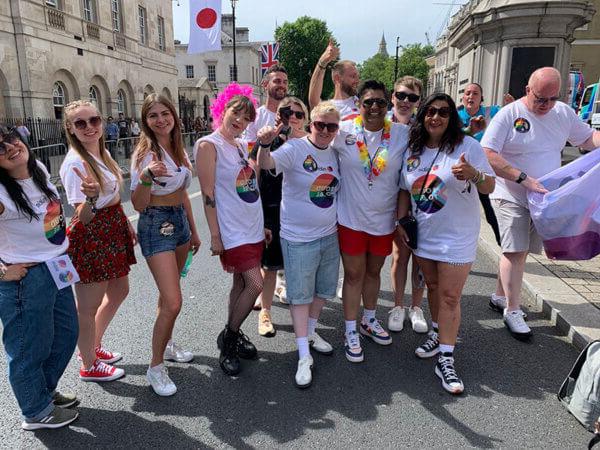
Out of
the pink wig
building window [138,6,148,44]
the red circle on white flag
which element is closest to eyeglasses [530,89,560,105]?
the pink wig

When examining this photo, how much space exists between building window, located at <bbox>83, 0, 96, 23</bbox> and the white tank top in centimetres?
2400

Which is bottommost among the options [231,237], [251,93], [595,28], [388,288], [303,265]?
[388,288]

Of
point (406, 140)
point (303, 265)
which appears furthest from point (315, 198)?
point (406, 140)

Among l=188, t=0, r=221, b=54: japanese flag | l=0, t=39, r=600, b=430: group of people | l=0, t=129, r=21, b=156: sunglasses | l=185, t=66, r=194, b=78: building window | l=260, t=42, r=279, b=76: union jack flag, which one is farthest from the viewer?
l=185, t=66, r=194, b=78: building window

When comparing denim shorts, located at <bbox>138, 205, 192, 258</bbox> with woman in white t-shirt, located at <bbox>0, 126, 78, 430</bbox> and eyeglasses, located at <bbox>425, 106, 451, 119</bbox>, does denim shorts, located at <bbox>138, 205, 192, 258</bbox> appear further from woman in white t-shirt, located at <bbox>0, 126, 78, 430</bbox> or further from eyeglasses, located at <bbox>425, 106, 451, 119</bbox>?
eyeglasses, located at <bbox>425, 106, 451, 119</bbox>

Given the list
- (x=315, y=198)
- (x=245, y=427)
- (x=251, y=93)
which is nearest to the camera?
(x=245, y=427)

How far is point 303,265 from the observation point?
335cm

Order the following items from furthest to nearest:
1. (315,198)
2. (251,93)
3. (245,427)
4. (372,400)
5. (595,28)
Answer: (595,28) → (251,93) → (315,198) → (372,400) → (245,427)

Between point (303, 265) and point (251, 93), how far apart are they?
1.48 meters

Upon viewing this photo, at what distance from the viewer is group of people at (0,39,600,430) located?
8.49ft

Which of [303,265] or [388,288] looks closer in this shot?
[303,265]

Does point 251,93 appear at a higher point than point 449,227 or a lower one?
higher

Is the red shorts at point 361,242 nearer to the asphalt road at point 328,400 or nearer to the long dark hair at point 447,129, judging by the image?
the long dark hair at point 447,129

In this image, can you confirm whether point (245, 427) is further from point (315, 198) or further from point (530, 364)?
point (530, 364)
